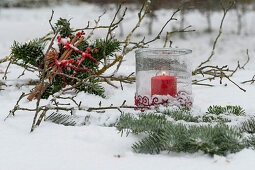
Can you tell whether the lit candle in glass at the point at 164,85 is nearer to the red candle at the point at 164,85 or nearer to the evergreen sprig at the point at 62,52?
the red candle at the point at 164,85

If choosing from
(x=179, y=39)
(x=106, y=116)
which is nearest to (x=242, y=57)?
(x=179, y=39)

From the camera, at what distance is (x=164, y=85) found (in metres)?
1.60

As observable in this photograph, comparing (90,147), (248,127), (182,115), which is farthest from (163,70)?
(90,147)

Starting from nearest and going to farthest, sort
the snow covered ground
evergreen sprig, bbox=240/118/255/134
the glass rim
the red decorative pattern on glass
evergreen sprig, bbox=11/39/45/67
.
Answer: the snow covered ground
evergreen sprig, bbox=240/118/255/134
the red decorative pattern on glass
the glass rim
evergreen sprig, bbox=11/39/45/67

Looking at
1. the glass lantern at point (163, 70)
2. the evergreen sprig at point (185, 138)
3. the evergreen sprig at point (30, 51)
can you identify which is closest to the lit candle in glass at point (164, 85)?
the glass lantern at point (163, 70)

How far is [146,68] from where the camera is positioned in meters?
1.69

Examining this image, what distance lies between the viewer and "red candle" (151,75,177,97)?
160 cm

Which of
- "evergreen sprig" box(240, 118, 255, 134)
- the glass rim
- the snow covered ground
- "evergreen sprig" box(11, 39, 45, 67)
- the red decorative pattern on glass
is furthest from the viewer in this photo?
"evergreen sprig" box(11, 39, 45, 67)

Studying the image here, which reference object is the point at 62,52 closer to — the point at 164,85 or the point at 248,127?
the point at 164,85

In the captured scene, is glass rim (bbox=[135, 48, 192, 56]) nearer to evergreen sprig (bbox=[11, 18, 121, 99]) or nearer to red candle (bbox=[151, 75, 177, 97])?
red candle (bbox=[151, 75, 177, 97])

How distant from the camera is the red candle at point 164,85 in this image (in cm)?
160

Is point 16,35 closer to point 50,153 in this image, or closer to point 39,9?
point 39,9

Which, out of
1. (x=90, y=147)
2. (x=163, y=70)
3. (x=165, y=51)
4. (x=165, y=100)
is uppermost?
(x=165, y=51)

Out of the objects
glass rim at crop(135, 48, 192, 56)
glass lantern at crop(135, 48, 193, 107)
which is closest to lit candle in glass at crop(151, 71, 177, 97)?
glass lantern at crop(135, 48, 193, 107)
